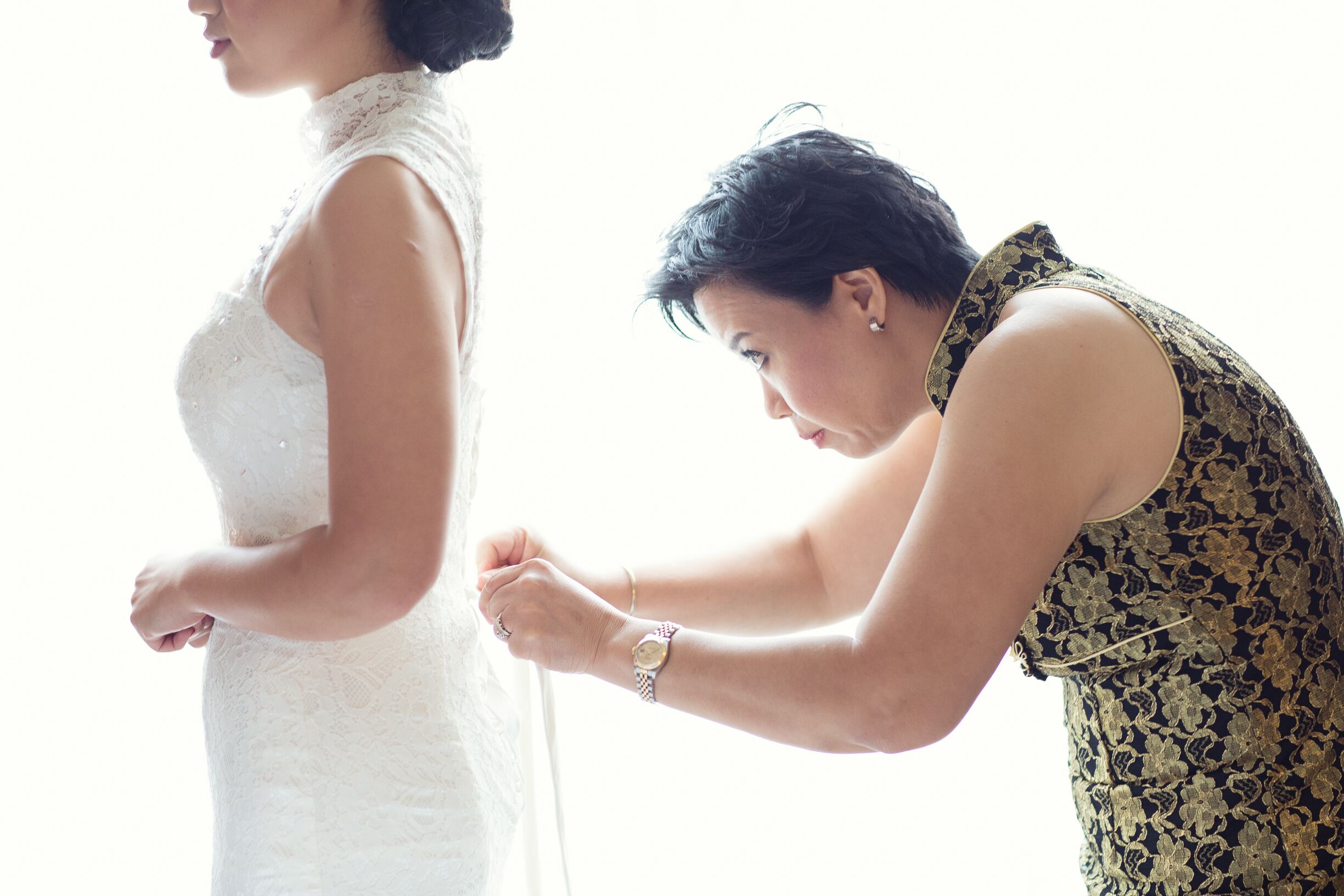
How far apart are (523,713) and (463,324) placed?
56 cm

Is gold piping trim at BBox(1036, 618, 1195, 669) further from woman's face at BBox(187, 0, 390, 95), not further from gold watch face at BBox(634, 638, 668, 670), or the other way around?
woman's face at BBox(187, 0, 390, 95)

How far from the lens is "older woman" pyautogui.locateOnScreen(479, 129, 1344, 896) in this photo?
950 millimetres

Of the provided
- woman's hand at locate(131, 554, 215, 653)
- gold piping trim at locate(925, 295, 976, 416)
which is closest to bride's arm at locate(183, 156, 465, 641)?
woman's hand at locate(131, 554, 215, 653)

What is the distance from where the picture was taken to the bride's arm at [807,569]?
59.7 inches

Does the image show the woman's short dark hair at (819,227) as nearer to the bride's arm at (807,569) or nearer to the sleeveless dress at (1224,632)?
the sleeveless dress at (1224,632)

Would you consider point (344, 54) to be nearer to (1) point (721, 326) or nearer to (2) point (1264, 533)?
(1) point (721, 326)

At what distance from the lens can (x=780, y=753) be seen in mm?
1965

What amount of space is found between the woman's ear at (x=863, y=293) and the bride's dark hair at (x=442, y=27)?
0.43 meters

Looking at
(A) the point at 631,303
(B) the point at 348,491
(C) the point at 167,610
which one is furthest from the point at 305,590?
(A) the point at 631,303

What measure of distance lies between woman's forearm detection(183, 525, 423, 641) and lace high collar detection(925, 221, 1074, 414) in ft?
1.90

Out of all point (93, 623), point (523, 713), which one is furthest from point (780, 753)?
point (93, 623)

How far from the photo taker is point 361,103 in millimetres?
1042

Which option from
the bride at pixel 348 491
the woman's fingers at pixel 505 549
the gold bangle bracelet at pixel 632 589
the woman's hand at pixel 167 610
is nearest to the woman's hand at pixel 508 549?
the woman's fingers at pixel 505 549

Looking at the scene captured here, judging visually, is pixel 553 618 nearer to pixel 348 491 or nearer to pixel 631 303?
pixel 348 491
